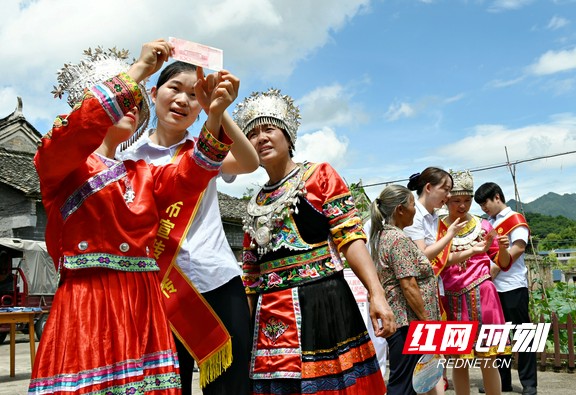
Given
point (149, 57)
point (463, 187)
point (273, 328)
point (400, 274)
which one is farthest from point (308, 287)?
point (463, 187)

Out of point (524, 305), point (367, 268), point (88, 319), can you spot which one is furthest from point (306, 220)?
point (524, 305)

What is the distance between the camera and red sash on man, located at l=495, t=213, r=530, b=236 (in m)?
5.77

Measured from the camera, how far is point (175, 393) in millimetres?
1864

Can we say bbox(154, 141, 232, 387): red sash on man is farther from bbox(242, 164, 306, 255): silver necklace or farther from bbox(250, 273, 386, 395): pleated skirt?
bbox(242, 164, 306, 255): silver necklace

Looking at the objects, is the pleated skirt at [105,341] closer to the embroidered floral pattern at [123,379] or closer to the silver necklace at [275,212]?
the embroidered floral pattern at [123,379]

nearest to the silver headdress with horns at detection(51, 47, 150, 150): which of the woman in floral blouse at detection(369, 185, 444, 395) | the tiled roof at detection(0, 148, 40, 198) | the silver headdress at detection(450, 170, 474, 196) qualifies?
the woman in floral blouse at detection(369, 185, 444, 395)

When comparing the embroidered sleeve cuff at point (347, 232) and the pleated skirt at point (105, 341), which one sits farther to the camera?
the embroidered sleeve cuff at point (347, 232)

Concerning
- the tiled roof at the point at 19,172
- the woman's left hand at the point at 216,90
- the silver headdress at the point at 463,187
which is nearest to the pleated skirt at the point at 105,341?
the woman's left hand at the point at 216,90

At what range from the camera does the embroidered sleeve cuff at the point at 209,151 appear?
2.04 meters

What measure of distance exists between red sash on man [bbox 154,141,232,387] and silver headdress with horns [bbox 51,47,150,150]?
517 millimetres

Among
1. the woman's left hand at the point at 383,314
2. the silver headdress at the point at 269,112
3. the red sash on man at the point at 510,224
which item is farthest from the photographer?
the red sash on man at the point at 510,224

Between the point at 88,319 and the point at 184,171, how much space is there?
604 millimetres

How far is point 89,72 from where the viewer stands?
6.93ft

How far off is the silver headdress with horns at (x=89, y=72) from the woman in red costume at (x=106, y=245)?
20 millimetres
